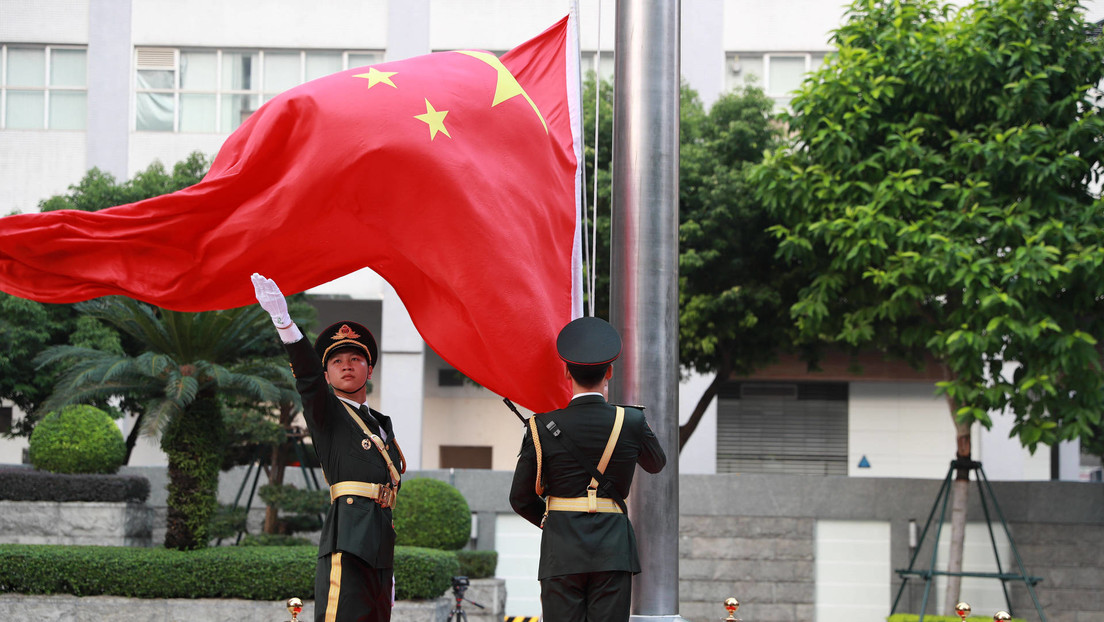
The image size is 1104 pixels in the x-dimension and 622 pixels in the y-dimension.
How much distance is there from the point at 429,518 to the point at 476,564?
1.49m

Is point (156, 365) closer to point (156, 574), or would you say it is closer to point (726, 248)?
point (156, 574)

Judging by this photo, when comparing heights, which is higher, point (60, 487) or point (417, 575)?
point (60, 487)

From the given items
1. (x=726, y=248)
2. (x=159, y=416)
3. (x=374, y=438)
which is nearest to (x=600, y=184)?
(x=726, y=248)

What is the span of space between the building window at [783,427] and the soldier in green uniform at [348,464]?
2177cm

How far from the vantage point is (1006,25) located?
1354 cm

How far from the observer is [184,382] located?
1244cm

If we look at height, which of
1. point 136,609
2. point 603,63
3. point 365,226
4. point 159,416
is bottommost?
point 136,609

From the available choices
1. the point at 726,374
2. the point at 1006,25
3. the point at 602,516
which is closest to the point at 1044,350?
the point at 1006,25

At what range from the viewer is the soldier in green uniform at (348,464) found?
4934mm

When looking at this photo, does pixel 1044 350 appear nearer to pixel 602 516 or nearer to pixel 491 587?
pixel 491 587

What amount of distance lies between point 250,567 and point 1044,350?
30.4ft

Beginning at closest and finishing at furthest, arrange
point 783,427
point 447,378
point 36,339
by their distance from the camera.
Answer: point 36,339 < point 783,427 < point 447,378

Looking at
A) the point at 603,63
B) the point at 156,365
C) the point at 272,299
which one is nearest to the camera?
the point at 272,299

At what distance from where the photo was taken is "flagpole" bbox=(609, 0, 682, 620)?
581 centimetres
